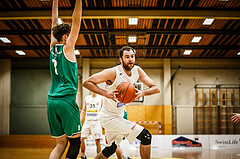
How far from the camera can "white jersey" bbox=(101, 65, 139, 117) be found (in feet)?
12.6

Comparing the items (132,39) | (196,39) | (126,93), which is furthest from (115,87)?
(196,39)

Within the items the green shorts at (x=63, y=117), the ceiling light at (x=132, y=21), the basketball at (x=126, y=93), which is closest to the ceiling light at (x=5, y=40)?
the ceiling light at (x=132, y=21)

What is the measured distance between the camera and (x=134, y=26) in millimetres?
9539

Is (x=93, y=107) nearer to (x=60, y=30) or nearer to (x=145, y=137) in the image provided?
(x=145, y=137)

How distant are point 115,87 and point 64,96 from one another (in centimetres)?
125

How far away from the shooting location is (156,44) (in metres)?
12.1

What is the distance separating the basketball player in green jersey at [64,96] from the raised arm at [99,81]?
A: 0.78 metres

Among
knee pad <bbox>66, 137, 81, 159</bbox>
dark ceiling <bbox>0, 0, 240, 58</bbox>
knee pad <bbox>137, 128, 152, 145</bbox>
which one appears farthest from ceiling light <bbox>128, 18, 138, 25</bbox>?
knee pad <bbox>66, 137, 81, 159</bbox>

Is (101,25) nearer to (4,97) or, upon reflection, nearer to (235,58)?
(4,97)

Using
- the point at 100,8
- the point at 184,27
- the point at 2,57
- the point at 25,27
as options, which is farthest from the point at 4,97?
the point at 184,27

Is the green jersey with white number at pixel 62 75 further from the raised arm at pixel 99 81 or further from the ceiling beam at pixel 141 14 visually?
the ceiling beam at pixel 141 14

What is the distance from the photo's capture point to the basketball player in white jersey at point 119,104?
12.0 ft

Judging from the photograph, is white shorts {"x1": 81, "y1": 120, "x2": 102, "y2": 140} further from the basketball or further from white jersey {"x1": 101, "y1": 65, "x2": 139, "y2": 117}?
the basketball

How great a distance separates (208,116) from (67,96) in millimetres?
12891
